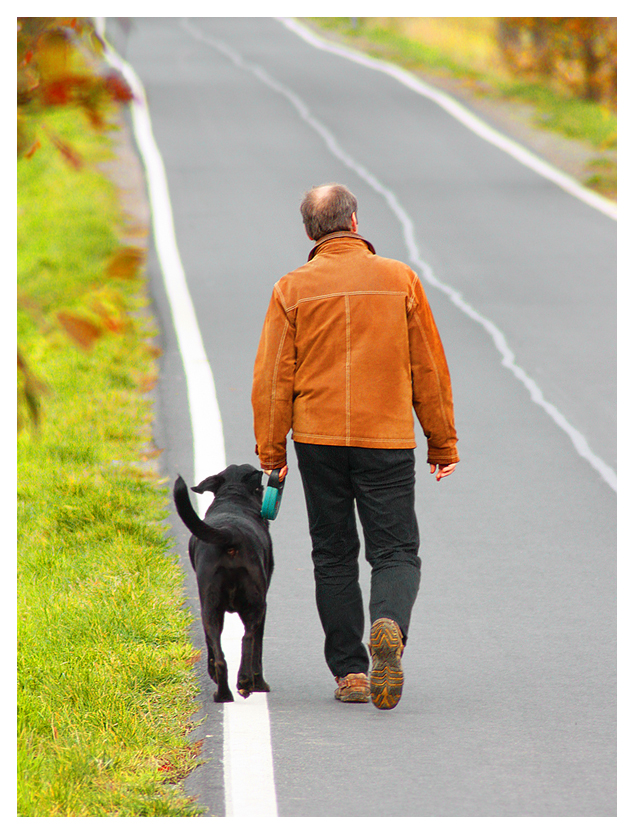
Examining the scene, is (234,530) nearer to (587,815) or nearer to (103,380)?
(587,815)

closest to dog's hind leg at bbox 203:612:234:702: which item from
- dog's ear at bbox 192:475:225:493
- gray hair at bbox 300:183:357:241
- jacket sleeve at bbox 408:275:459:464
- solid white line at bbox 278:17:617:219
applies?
dog's ear at bbox 192:475:225:493

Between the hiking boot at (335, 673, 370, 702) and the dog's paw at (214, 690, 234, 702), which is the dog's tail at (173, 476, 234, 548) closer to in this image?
the dog's paw at (214, 690, 234, 702)

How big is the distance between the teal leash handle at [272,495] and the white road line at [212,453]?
0.68 m

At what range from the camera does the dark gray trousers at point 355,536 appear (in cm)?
461

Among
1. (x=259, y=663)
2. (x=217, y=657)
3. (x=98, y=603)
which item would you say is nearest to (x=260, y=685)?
(x=259, y=663)

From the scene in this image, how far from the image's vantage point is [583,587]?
5766 mm

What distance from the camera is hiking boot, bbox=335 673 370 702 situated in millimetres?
4688

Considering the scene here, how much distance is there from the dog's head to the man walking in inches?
14.9

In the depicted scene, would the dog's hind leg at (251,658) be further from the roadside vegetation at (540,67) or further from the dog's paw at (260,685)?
the roadside vegetation at (540,67)

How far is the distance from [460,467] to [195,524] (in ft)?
11.1

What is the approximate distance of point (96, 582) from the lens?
18.5 ft

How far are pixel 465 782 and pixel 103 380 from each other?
5.45 m

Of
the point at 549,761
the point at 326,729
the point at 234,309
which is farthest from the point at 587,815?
the point at 234,309

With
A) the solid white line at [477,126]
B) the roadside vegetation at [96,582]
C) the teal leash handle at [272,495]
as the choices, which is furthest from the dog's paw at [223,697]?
the solid white line at [477,126]
